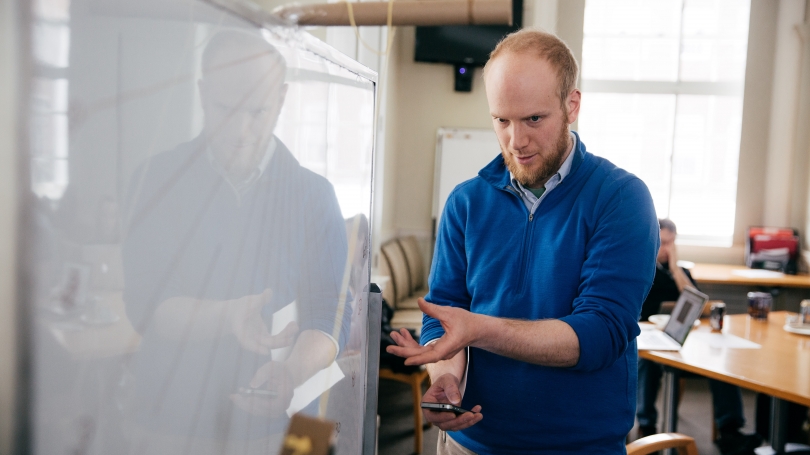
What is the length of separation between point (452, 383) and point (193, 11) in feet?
2.72

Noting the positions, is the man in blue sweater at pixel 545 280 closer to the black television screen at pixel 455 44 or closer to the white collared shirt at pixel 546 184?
the white collared shirt at pixel 546 184

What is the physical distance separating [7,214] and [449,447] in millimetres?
1107

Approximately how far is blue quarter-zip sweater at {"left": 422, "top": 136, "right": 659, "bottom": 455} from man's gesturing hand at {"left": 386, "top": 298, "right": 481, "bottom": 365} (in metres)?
0.18

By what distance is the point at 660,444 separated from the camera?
1501mm

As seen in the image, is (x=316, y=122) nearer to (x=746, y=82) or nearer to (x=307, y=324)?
(x=307, y=324)

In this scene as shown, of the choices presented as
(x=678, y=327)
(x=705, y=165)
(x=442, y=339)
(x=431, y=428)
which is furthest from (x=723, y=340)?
(x=705, y=165)

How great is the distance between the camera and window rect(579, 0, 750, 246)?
5.19 meters

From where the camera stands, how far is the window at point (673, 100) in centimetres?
519

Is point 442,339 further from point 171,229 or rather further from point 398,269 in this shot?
point 398,269

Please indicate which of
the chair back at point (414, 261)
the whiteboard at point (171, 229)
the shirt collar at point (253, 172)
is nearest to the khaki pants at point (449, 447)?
the whiteboard at point (171, 229)

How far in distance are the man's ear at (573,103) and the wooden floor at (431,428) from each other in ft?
7.55

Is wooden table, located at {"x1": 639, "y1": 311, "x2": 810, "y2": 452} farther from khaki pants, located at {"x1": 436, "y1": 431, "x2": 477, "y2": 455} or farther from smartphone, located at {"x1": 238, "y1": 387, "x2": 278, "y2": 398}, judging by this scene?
smartphone, located at {"x1": 238, "y1": 387, "x2": 278, "y2": 398}

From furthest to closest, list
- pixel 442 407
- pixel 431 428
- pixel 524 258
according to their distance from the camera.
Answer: pixel 431 428, pixel 524 258, pixel 442 407

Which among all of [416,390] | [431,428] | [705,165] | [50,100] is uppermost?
[705,165]
